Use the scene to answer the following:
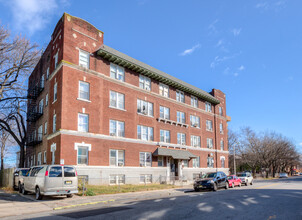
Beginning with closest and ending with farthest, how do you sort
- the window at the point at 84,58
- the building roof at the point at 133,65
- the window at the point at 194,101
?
the window at the point at 84,58 → the building roof at the point at 133,65 → the window at the point at 194,101

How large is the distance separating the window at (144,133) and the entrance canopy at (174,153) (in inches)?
71.0

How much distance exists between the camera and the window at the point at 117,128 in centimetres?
2709

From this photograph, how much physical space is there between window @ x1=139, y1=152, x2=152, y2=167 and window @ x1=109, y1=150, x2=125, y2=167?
8.79ft

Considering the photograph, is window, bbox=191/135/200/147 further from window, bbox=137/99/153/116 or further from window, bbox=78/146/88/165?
window, bbox=78/146/88/165

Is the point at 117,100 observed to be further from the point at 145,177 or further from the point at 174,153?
the point at 174,153

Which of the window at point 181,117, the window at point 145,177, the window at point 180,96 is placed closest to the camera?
the window at point 145,177

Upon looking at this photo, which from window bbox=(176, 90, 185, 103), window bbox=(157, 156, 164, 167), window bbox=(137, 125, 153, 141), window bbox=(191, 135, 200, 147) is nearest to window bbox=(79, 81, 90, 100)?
window bbox=(137, 125, 153, 141)

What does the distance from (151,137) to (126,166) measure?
5.34m

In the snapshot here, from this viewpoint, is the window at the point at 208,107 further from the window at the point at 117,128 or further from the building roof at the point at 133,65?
the window at the point at 117,128

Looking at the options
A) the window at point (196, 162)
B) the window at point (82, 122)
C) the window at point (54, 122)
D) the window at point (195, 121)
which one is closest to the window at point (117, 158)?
A: the window at point (82, 122)

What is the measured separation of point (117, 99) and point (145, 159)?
7617 mm

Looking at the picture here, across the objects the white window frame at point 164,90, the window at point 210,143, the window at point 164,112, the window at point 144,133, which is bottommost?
the window at point 210,143

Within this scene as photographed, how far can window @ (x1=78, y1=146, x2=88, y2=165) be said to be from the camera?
23.8 meters

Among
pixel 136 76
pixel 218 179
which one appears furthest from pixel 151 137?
pixel 218 179
